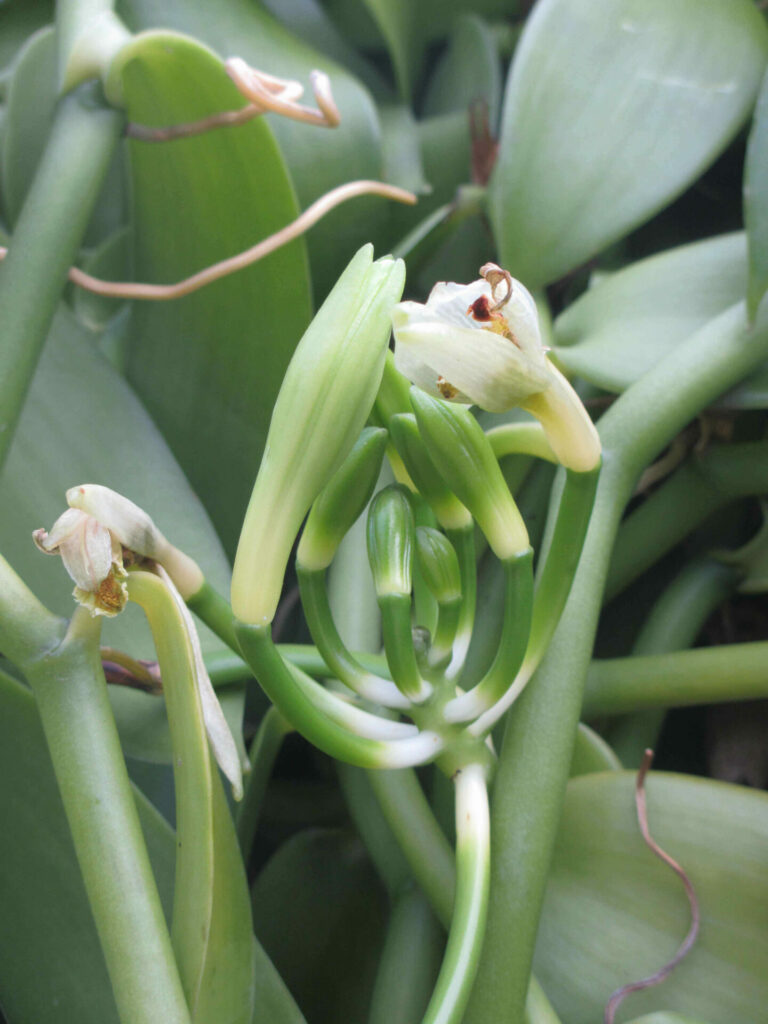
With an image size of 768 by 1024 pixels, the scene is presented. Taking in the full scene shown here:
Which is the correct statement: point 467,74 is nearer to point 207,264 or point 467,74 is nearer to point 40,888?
point 207,264

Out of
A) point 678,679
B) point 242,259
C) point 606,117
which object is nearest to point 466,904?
point 678,679

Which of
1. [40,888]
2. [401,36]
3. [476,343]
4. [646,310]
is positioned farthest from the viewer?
[401,36]

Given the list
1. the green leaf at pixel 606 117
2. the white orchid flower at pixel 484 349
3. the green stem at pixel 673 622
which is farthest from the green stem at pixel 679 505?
the white orchid flower at pixel 484 349

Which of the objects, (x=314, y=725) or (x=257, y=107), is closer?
(x=314, y=725)

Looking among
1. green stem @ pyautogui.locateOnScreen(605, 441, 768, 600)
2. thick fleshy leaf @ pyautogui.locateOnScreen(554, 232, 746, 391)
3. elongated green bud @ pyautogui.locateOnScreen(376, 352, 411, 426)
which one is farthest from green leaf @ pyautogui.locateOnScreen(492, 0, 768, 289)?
elongated green bud @ pyautogui.locateOnScreen(376, 352, 411, 426)

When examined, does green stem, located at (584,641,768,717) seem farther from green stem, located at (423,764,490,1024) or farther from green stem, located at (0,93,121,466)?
green stem, located at (0,93,121,466)

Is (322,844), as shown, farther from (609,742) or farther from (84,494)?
(84,494)
